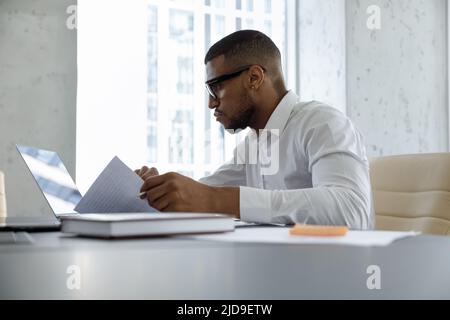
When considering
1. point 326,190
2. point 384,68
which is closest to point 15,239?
point 326,190

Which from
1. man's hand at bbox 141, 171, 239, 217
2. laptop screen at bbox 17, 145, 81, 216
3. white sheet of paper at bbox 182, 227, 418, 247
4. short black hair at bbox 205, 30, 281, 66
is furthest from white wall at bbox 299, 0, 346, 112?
white sheet of paper at bbox 182, 227, 418, 247

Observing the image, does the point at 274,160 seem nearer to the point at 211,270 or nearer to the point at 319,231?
the point at 319,231

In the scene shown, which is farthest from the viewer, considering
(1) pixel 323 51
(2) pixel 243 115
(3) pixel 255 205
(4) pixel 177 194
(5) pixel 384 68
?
(5) pixel 384 68

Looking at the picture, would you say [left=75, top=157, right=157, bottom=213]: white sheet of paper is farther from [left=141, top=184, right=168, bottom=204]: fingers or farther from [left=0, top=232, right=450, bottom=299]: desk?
[left=0, top=232, right=450, bottom=299]: desk

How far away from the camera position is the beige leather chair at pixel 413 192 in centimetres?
174

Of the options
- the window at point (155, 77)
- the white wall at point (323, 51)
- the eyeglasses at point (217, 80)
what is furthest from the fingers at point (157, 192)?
the white wall at point (323, 51)

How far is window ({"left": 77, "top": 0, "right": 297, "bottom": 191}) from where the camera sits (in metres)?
3.36

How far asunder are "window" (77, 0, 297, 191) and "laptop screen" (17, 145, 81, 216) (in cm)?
142

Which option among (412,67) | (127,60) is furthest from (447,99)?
(127,60)

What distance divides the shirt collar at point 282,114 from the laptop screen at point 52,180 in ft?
2.02

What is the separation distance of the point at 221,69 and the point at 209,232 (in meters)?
1.06

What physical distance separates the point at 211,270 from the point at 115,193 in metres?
0.68

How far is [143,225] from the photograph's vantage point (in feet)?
2.71
